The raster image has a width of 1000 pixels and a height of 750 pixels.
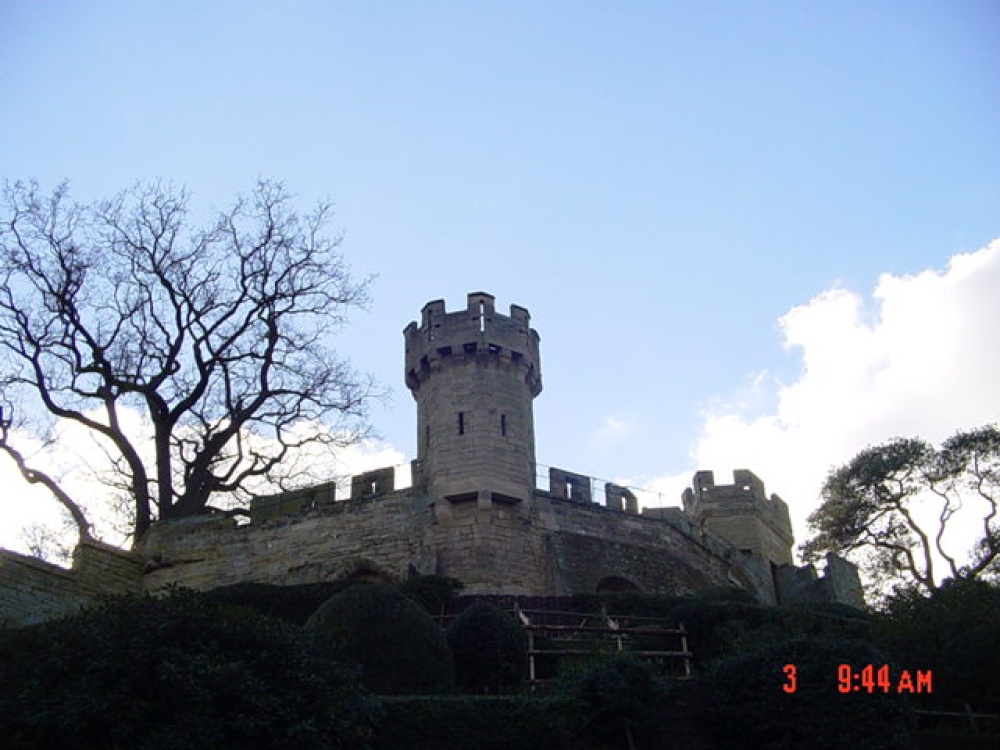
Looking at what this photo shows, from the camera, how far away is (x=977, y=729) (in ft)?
50.1

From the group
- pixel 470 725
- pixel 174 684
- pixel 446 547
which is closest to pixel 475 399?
pixel 446 547

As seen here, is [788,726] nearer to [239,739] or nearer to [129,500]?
[239,739]

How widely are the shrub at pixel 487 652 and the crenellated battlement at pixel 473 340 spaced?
11219 mm

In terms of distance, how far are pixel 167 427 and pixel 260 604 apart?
10.2 meters

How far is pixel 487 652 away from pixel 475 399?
1092cm

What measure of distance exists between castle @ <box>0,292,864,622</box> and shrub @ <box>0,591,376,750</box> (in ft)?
36.7

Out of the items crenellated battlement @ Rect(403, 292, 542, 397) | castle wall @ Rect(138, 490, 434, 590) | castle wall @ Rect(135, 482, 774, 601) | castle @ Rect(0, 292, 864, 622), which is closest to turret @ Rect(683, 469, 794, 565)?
castle @ Rect(0, 292, 864, 622)

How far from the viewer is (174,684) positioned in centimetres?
1213

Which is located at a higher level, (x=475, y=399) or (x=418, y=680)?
(x=475, y=399)

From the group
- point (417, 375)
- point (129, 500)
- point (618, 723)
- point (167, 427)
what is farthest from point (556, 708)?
point (129, 500)

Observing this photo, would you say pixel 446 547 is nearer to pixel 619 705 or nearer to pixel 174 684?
pixel 619 705
